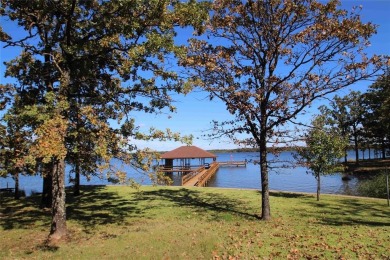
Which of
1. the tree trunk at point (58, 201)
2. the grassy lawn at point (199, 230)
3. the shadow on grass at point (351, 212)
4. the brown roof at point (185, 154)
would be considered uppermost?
the brown roof at point (185, 154)

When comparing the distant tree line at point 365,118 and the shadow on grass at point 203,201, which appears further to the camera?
the distant tree line at point 365,118

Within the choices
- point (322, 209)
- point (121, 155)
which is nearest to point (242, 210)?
point (322, 209)

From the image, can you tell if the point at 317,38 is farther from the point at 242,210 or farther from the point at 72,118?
the point at 72,118

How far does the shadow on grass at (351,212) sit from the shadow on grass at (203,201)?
9.07ft

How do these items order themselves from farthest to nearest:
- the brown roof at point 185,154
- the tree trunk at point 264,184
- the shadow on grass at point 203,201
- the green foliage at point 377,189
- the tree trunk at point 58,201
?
the brown roof at point 185,154 < the green foliage at point 377,189 < the shadow on grass at point 203,201 < the tree trunk at point 264,184 < the tree trunk at point 58,201

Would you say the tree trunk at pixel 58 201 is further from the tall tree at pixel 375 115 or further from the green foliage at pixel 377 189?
the tall tree at pixel 375 115

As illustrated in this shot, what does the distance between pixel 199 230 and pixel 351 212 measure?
727 cm

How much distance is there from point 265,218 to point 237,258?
15.8 ft

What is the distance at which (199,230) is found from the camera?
10781 millimetres

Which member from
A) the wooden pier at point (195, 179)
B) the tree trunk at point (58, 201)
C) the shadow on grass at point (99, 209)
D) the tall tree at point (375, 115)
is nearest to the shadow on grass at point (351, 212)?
the shadow on grass at point (99, 209)

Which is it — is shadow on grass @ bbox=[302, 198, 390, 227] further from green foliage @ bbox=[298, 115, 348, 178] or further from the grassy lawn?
green foliage @ bbox=[298, 115, 348, 178]

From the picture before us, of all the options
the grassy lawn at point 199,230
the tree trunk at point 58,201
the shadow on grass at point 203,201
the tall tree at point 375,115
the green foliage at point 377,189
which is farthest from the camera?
the tall tree at point 375,115

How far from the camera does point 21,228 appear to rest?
37.0ft

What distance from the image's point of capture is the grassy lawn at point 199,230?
858 centimetres
